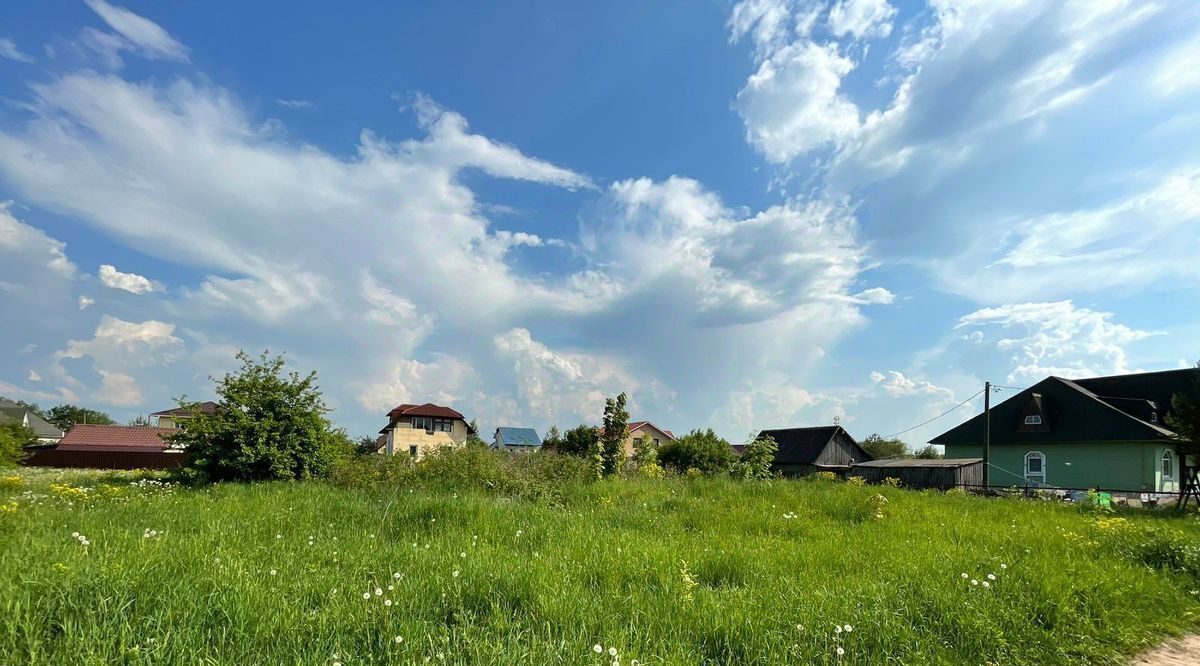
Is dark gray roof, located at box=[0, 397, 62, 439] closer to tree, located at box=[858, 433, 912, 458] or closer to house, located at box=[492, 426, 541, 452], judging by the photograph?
house, located at box=[492, 426, 541, 452]

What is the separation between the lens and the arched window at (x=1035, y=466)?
33.3m

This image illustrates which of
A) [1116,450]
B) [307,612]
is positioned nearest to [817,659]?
[307,612]

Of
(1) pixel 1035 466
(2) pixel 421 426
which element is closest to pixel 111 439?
(2) pixel 421 426

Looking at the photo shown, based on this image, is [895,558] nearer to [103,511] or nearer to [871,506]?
[871,506]

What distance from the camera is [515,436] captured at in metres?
63.6

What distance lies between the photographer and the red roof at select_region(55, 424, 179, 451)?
44319 millimetres

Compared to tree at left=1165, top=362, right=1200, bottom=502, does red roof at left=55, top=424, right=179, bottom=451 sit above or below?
below

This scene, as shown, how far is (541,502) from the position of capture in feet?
32.4

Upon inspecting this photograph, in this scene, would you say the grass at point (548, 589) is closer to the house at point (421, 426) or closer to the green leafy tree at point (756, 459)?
the green leafy tree at point (756, 459)

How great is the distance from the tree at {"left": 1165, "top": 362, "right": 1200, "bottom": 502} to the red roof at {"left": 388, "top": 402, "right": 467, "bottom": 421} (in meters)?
51.3

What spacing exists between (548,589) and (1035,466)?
40.1 metres

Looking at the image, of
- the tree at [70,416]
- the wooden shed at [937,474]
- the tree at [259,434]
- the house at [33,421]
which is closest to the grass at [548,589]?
the tree at [259,434]

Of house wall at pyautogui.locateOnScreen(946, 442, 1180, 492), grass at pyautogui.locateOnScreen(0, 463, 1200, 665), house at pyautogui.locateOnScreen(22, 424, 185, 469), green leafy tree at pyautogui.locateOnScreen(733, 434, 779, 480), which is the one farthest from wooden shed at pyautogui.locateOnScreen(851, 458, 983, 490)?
house at pyautogui.locateOnScreen(22, 424, 185, 469)

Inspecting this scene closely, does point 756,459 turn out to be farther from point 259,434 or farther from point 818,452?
point 818,452
